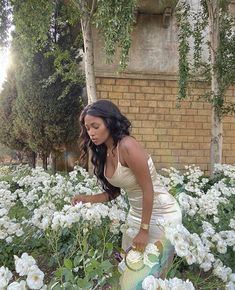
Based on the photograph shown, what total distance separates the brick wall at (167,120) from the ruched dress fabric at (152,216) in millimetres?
6902

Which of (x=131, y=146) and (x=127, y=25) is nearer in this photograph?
(x=131, y=146)

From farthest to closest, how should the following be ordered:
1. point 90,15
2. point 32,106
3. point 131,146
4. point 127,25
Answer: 1. point 32,106
2. point 90,15
3. point 127,25
4. point 131,146

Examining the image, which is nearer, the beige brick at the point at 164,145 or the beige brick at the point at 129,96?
the beige brick at the point at 129,96

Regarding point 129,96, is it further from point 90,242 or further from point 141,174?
point 141,174

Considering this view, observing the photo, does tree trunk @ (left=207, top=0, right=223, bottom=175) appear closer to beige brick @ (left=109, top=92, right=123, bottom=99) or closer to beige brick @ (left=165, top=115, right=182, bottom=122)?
beige brick @ (left=165, top=115, right=182, bottom=122)

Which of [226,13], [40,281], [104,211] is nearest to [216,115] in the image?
[226,13]

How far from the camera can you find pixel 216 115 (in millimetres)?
6918

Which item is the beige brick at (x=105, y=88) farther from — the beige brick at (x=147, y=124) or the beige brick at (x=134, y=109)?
the beige brick at (x=147, y=124)

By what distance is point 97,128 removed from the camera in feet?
6.50

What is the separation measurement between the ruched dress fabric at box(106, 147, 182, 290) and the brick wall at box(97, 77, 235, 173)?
22.6 ft

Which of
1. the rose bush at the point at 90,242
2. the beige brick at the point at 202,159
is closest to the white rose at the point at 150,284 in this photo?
the rose bush at the point at 90,242

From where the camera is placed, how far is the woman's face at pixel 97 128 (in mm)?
1971

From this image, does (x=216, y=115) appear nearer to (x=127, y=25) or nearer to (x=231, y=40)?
(x=231, y=40)

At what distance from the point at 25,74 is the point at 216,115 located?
4777 millimetres
